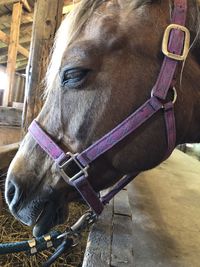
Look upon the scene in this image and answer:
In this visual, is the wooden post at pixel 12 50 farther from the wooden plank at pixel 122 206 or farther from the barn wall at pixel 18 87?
the barn wall at pixel 18 87

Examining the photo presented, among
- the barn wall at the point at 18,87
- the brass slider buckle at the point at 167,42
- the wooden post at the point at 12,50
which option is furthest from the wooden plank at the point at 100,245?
the barn wall at the point at 18,87

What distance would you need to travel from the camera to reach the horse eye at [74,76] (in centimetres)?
94

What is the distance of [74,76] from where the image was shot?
0.94 m

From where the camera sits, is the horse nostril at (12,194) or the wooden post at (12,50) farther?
the wooden post at (12,50)

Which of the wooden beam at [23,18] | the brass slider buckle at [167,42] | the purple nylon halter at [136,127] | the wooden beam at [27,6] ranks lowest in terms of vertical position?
the purple nylon halter at [136,127]

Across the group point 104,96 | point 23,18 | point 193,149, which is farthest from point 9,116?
point 193,149

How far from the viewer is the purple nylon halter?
3.07 ft

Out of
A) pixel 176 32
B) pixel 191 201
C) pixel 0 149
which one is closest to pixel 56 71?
pixel 176 32

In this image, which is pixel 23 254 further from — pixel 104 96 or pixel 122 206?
pixel 104 96

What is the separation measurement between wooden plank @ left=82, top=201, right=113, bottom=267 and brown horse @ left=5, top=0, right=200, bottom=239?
10.2 inches

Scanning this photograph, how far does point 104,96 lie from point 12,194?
0.44 m

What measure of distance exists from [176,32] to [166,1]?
125mm

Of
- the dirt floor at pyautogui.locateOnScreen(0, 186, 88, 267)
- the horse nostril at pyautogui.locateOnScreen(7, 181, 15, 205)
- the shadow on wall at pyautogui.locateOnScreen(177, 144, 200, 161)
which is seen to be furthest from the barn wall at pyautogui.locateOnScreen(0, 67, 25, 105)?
the horse nostril at pyautogui.locateOnScreen(7, 181, 15, 205)

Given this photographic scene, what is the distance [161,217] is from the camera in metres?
2.25
